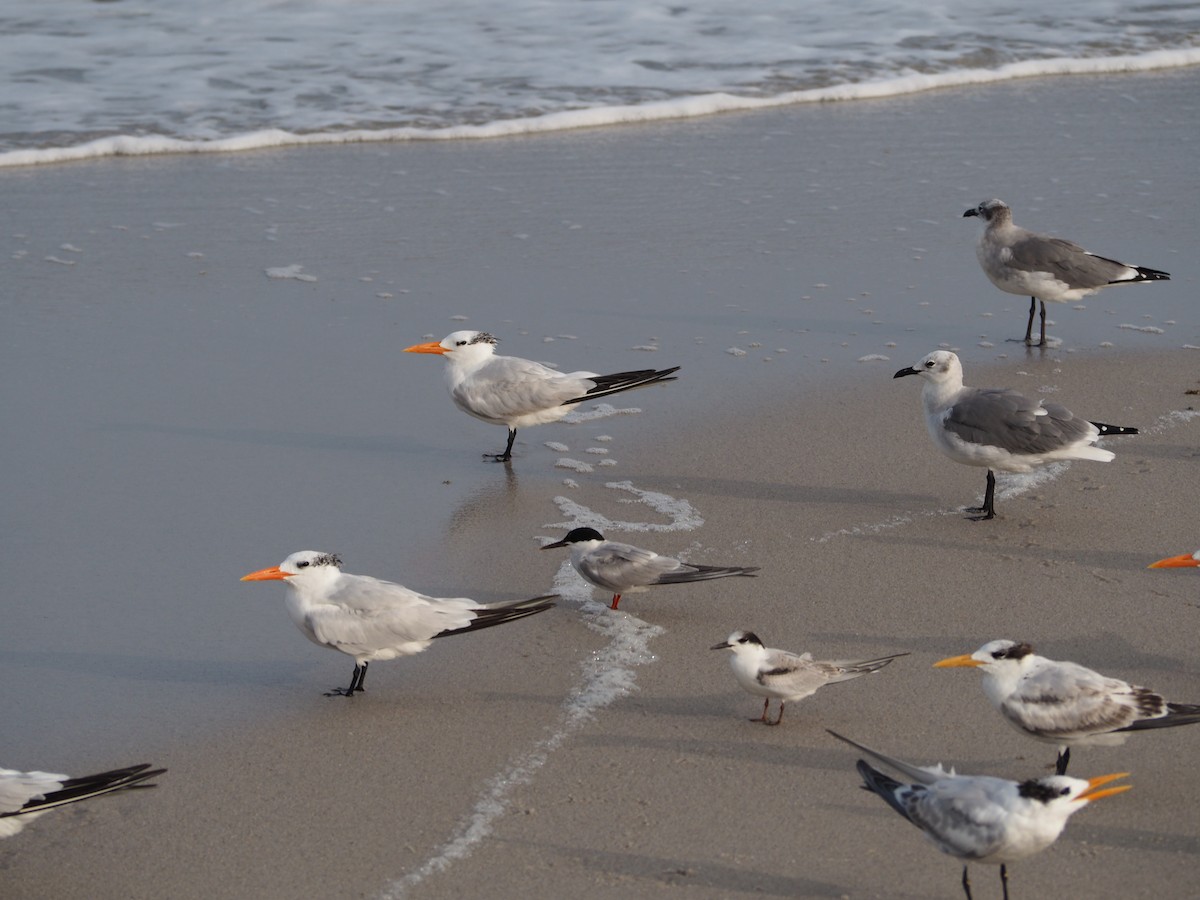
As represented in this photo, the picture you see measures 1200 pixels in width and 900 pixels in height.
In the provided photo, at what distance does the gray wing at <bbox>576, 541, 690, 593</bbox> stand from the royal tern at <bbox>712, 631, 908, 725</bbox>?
0.77 meters

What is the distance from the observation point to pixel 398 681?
18.1 feet

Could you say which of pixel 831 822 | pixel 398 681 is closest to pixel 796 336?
→ pixel 398 681

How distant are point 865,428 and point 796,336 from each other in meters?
1.26

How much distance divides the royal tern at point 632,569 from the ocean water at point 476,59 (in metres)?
7.87

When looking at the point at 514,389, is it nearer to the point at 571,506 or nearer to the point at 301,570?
the point at 571,506

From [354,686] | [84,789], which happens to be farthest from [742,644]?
[84,789]

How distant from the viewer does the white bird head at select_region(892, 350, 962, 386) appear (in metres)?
7.02

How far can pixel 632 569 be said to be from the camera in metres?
5.83

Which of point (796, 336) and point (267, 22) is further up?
point (267, 22)

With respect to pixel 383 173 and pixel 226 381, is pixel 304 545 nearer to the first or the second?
pixel 226 381

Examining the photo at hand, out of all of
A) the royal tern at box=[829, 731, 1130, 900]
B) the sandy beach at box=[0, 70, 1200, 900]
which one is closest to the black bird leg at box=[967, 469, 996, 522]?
the sandy beach at box=[0, 70, 1200, 900]

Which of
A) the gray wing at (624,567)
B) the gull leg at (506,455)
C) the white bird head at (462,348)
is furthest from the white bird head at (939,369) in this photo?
the white bird head at (462,348)

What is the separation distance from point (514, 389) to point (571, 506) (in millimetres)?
797

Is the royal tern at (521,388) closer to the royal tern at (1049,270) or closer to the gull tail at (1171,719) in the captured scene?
the royal tern at (1049,270)
